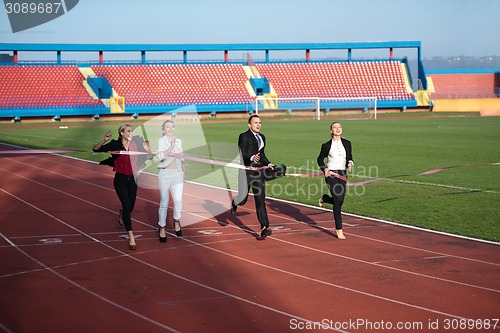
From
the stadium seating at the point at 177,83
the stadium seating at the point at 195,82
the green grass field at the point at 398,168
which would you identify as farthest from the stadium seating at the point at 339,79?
the green grass field at the point at 398,168

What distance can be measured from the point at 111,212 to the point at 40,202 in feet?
8.33

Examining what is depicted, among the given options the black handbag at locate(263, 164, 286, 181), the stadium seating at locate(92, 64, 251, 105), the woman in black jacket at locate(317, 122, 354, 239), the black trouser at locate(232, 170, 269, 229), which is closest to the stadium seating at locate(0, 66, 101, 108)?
the stadium seating at locate(92, 64, 251, 105)

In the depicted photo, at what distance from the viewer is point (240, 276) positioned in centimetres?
979

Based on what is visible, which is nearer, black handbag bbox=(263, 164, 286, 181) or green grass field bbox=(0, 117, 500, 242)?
black handbag bbox=(263, 164, 286, 181)

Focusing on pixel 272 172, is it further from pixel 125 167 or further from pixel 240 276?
pixel 240 276

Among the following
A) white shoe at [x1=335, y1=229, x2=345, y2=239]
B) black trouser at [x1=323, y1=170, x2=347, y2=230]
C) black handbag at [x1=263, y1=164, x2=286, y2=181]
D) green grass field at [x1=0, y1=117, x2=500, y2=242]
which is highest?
black handbag at [x1=263, y1=164, x2=286, y2=181]

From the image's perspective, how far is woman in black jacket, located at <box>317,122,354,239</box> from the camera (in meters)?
12.2

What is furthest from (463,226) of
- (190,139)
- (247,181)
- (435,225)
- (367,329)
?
(190,139)

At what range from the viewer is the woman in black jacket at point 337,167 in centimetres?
1222

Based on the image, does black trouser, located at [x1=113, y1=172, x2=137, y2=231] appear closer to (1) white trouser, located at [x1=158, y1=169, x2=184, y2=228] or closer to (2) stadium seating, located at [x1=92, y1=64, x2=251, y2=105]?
(1) white trouser, located at [x1=158, y1=169, x2=184, y2=228]

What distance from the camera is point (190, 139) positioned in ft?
129

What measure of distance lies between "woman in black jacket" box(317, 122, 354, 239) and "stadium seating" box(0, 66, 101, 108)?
175ft

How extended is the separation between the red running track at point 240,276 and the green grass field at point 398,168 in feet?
4.63

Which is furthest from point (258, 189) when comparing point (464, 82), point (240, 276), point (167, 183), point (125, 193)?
point (464, 82)
